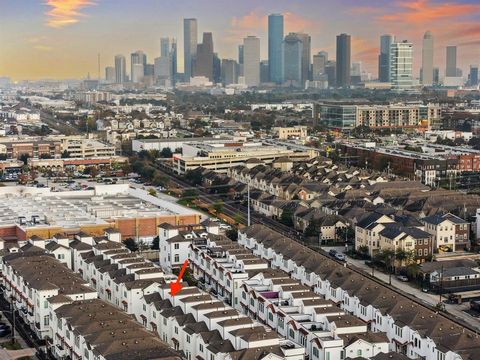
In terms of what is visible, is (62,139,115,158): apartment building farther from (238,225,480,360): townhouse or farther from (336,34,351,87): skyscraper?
(336,34,351,87): skyscraper

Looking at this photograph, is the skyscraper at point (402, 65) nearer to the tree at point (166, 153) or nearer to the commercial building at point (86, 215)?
the tree at point (166, 153)

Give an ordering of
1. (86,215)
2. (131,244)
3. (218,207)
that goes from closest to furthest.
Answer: (131,244)
(86,215)
(218,207)

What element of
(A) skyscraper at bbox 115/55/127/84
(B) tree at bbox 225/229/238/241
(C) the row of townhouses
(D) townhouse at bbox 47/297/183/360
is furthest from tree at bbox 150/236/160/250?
(A) skyscraper at bbox 115/55/127/84

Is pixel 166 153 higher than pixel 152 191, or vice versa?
pixel 166 153

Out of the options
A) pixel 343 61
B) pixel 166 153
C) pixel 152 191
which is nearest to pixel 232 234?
pixel 152 191

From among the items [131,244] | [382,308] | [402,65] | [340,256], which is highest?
[402,65]

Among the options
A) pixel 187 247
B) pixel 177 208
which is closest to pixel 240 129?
pixel 177 208

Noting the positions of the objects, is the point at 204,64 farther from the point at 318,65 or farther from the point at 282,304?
the point at 282,304
